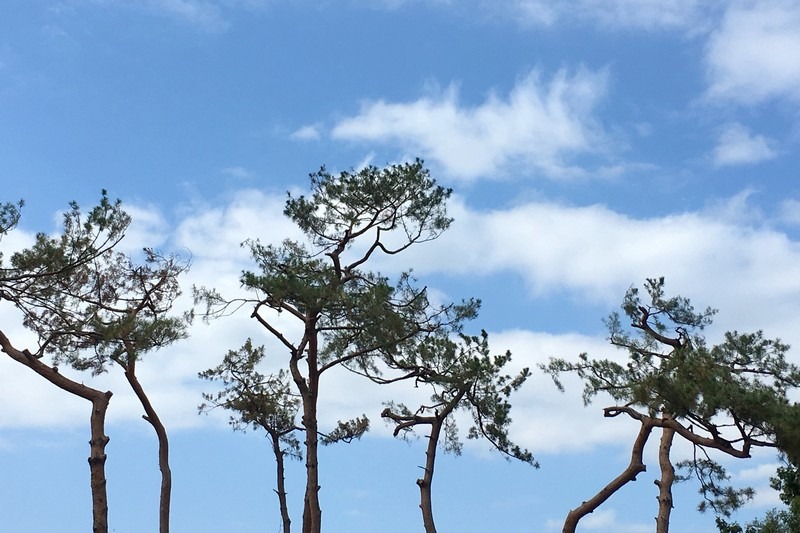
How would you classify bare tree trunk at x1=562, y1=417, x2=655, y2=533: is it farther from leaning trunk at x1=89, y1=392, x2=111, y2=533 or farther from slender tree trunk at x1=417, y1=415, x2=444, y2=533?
leaning trunk at x1=89, y1=392, x2=111, y2=533

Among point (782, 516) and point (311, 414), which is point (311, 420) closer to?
point (311, 414)

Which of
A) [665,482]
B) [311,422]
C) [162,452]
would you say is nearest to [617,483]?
[665,482]

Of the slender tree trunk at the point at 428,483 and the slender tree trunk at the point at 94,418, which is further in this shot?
the slender tree trunk at the point at 428,483

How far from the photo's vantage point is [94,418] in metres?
15.0

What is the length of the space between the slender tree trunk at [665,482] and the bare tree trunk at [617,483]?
49 centimetres

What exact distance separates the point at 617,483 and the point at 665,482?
933mm

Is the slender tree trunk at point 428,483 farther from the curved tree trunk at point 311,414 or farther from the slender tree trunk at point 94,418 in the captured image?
the slender tree trunk at point 94,418

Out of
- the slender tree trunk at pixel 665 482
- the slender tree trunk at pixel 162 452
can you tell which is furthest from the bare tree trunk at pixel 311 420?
the slender tree trunk at pixel 665 482

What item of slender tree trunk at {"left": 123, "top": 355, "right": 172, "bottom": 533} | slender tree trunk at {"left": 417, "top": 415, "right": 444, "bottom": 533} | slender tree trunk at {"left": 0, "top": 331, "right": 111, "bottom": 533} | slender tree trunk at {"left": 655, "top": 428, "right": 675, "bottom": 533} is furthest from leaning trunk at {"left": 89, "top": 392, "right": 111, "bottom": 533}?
slender tree trunk at {"left": 655, "top": 428, "right": 675, "bottom": 533}

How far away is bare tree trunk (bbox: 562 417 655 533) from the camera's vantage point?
57.8 ft

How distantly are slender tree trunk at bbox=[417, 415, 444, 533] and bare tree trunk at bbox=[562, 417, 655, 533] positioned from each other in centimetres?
267

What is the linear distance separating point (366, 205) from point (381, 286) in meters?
2.15

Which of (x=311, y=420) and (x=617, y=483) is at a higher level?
(x=311, y=420)

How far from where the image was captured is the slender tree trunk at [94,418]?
1452 cm
